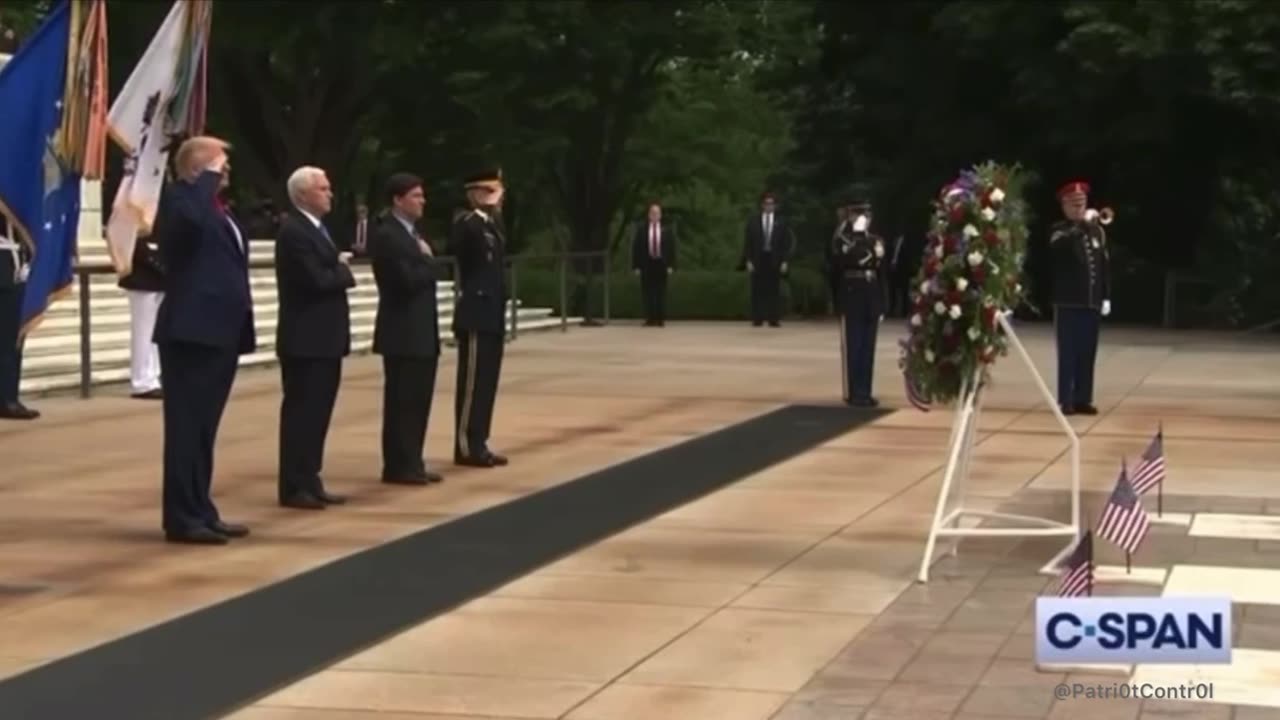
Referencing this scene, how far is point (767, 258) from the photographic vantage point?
33.7 m

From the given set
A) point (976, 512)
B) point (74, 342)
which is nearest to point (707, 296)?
point (74, 342)

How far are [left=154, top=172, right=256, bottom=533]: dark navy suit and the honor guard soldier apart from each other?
367 inches

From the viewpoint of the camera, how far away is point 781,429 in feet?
59.6

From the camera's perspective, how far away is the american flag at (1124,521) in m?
10.1

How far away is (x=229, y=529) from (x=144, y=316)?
25.8 ft

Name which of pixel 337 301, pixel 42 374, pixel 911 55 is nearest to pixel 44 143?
pixel 337 301

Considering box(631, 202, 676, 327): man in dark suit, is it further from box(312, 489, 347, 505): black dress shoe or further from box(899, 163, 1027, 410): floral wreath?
box(899, 163, 1027, 410): floral wreath

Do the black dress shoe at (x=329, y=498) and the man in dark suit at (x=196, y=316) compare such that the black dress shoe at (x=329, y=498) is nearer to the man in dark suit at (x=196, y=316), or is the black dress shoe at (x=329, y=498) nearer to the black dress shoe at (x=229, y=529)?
the black dress shoe at (x=229, y=529)

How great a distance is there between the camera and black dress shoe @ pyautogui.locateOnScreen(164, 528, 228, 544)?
1168 cm

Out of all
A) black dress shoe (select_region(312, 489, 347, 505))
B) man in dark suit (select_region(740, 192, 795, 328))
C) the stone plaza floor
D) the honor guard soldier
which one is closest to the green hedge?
man in dark suit (select_region(740, 192, 795, 328))

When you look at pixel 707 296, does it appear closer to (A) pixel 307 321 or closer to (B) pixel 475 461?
(B) pixel 475 461

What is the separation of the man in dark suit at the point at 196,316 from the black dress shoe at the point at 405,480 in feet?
8.43

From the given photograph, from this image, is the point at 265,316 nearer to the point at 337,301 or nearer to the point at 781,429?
the point at 781,429

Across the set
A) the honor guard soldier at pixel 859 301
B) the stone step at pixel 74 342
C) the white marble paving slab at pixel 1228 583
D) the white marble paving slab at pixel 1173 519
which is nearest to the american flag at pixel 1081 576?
the white marble paving slab at pixel 1228 583
